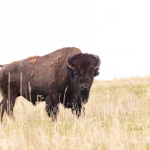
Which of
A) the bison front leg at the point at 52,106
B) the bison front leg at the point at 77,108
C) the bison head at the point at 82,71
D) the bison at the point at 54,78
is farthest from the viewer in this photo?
the bison front leg at the point at 77,108

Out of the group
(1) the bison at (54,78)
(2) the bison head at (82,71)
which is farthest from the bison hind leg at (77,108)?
(2) the bison head at (82,71)

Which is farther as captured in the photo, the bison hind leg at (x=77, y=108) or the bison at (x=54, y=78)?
the bison hind leg at (x=77, y=108)

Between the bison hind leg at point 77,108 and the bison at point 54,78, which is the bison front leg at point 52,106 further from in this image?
the bison hind leg at point 77,108

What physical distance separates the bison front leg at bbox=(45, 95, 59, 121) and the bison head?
0.68 m

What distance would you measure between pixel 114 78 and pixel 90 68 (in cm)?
1048

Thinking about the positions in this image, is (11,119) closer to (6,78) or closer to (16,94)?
(16,94)

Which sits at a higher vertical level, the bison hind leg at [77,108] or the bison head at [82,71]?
the bison head at [82,71]

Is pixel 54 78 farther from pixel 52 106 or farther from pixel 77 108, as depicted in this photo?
pixel 77 108

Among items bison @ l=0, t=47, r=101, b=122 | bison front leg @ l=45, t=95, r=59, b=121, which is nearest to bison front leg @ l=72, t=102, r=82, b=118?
bison @ l=0, t=47, r=101, b=122

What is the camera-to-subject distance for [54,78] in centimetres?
660

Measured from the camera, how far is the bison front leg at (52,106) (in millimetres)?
6562

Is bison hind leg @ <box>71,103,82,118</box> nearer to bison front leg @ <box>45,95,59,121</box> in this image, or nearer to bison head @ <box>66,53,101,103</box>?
bison head @ <box>66,53,101,103</box>

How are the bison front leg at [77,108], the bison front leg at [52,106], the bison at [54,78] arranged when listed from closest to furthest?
the bison at [54,78] < the bison front leg at [52,106] < the bison front leg at [77,108]

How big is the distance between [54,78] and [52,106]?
76 cm
